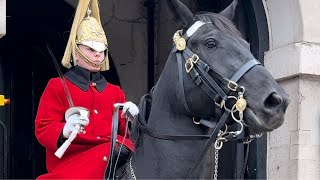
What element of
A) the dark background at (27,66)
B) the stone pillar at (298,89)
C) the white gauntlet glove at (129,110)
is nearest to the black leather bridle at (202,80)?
the white gauntlet glove at (129,110)

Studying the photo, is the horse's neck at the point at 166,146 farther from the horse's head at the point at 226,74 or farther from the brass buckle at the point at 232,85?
the brass buckle at the point at 232,85

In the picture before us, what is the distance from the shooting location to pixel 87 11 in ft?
13.0

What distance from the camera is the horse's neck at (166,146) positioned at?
333 cm

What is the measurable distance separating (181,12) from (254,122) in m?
0.62

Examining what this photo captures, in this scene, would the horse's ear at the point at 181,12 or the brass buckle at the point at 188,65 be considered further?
the horse's ear at the point at 181,12

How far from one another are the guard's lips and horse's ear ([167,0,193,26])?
1.76 ft

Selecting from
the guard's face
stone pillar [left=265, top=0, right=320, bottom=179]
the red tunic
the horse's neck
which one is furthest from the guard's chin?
stone pillar [left=265, top=0, right=320, bottom=179]

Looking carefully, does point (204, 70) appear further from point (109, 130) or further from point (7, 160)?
point (7, 160)

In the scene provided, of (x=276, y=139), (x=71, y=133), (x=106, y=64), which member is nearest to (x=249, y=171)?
(x=276, y=139)

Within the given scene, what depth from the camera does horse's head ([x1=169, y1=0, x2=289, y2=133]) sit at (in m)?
3.11

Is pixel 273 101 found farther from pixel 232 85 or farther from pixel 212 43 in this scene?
pixel 212 43

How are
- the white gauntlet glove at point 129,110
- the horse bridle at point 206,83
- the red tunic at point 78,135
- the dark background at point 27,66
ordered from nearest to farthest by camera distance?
the horse bridle at point 206,83
the red tunic at point 78,135
the white gauntlet glove at point 129,110
the dark background at point 27,66

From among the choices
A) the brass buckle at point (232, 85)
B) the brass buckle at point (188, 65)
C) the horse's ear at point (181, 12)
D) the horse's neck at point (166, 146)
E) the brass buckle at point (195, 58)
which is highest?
Result: the horse's ear at point (181, 12)

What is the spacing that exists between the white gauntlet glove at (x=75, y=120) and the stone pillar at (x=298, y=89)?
1888 mm
